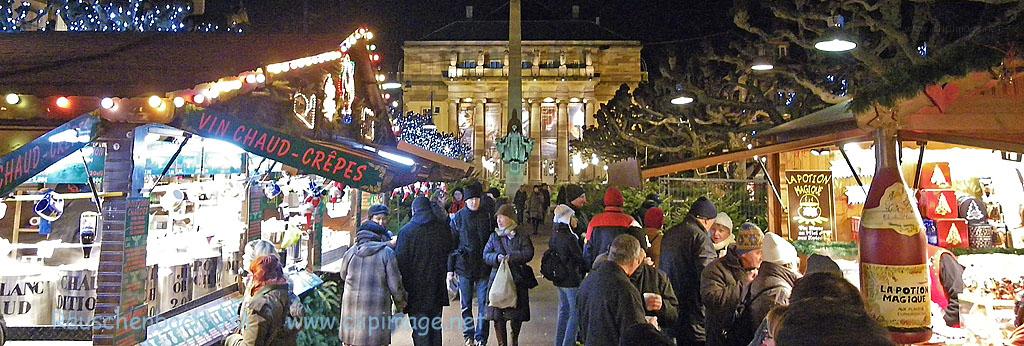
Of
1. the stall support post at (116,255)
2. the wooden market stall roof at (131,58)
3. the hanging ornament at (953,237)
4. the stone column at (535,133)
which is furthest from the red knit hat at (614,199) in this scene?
the stone column at (535,133)

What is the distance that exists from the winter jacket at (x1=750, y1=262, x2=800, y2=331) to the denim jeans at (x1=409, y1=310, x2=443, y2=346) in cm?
306

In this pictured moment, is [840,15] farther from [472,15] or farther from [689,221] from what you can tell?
[472,15]

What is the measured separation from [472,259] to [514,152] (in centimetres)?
1823

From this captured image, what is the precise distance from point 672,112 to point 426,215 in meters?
13.5

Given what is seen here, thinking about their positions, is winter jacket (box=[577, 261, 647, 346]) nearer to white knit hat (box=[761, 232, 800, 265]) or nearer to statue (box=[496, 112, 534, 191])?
white knit hat (box=[761, 232, 800, 265])

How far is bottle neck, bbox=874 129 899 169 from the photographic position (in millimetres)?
2838

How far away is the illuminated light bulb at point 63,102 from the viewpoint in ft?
13.5

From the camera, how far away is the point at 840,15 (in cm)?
992

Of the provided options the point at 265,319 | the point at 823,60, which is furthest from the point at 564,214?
the point at 823,60

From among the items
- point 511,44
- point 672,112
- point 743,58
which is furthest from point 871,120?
point 511,44

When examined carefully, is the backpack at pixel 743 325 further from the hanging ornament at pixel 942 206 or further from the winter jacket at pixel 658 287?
the hanging ornament at pixel 942 206

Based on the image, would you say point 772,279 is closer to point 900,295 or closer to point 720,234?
point 900,295

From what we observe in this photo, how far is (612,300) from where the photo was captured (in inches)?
131

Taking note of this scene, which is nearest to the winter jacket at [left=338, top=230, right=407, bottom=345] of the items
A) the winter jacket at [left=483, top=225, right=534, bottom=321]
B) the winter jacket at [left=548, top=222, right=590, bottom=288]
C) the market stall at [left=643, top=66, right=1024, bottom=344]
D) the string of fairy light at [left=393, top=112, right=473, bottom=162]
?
the winter jacket at [left=483, top=225, right=534, bottom=321]
